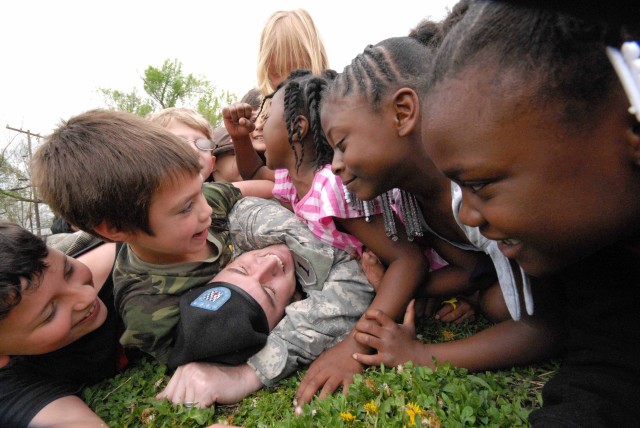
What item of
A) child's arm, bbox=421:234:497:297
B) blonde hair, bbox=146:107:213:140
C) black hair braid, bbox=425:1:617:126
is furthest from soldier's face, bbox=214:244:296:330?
blonde hair, bbox=146:107:213:140

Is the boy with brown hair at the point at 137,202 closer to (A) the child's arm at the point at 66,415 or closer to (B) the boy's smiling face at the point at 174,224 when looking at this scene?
(B) the boy's smiling face at the point at 174,224

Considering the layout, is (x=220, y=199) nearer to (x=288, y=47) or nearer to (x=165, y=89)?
(x=288, y=47)

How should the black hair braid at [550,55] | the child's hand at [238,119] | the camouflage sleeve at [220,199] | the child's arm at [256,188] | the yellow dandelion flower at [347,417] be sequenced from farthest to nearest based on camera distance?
the child's arm at [256,188] → the child's hand at [238,119] → the camouflage sleeve at [220,199] → the yellow dandelion flower at [347,417] → the black hair braid at [550,55]

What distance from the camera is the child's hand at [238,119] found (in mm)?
3080

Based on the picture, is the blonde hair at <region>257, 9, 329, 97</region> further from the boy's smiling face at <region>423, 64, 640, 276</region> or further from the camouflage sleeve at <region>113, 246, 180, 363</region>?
the boy's smiling face at <region>423, 64, 640, 276</region>

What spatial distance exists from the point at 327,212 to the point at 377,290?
0.48 meters

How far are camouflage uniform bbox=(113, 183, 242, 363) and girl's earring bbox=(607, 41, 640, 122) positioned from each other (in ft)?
6.19

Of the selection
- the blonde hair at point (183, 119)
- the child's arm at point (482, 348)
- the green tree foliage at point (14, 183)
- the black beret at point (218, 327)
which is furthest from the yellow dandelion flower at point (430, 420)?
the green tree foliage at point (14, 183)

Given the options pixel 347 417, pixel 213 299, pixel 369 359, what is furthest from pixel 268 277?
pixel 347 417

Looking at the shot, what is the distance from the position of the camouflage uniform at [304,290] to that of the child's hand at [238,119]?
2.42 feet

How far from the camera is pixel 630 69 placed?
0.74 m

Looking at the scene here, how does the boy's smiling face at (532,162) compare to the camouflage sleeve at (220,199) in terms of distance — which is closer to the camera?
the boy's smiling face at (532,162)

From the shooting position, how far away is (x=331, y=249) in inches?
92.7

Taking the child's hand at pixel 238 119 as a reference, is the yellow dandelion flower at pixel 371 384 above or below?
below
